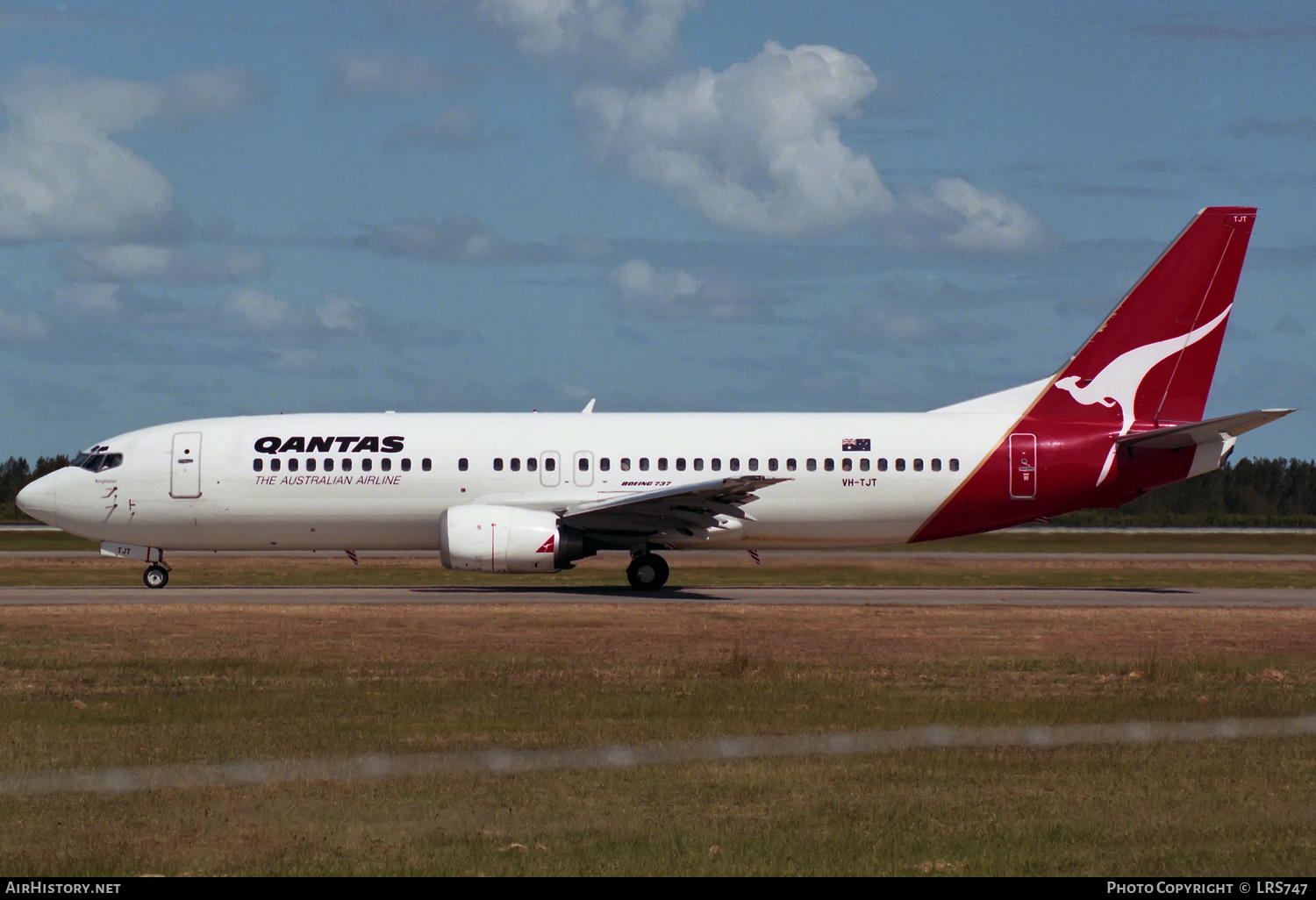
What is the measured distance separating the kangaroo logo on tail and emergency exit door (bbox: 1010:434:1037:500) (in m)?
1.80

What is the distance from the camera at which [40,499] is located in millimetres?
34000

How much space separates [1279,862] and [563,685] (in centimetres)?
968

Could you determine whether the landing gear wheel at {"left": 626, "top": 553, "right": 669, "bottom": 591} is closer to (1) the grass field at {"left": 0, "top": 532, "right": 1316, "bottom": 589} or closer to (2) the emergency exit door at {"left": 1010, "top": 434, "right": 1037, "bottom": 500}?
Result: (1) the grass field at {"left": 0, "top": 532, "right": 1316, "bottom": 589}

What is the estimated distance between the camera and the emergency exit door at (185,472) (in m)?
33.6

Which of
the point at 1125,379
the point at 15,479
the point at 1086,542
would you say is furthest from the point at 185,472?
the point at 15,479

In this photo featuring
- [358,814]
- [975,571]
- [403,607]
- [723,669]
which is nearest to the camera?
[358,814]

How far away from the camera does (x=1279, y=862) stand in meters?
9.43

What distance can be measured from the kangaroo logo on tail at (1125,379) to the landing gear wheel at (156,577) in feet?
69.6

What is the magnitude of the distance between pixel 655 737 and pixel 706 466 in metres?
20.1

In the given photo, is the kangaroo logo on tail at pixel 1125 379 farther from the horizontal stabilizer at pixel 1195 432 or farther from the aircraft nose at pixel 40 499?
the aircraft nose at pixel 40 499

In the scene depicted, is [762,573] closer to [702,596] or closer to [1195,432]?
[702,596]

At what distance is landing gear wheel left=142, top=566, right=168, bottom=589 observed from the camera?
3388 centimetres
